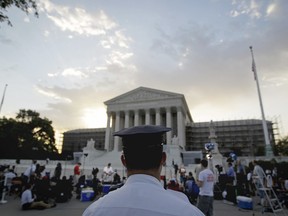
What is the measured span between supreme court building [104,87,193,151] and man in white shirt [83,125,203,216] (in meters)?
50.1

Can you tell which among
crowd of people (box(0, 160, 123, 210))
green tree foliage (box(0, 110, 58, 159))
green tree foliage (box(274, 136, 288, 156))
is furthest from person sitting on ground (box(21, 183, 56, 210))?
green tree foliage (box(274, 136, 288, 156))

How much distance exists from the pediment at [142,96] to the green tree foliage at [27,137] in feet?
57.7

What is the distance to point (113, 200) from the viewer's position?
126 centimetres

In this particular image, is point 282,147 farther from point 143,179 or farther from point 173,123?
point 143,179

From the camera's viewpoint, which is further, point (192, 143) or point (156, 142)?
point (192, 143)

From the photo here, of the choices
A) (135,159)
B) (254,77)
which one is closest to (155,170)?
(135,159)

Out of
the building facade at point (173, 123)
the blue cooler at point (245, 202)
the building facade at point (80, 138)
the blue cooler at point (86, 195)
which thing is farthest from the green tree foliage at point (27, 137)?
the blue cooler at point (245, 202)

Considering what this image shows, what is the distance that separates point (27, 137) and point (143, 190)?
57146 millimetres

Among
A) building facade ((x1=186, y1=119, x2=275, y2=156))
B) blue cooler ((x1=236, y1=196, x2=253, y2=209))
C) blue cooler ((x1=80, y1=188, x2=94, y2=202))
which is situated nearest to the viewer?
blue cooler ((x1=236, y1=196, x2=253, y2=209))

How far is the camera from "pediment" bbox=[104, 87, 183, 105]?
53719 millimetres

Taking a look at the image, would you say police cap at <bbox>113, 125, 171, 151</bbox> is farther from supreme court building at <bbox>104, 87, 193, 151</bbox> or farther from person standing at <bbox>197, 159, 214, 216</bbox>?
supreme court building at <bbox>104, 87, 193, 151</bbox>

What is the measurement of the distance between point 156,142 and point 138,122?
53440 mm

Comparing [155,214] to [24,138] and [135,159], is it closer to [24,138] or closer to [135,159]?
[135,159]

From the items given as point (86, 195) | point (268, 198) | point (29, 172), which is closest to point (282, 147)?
point (268, 198)
